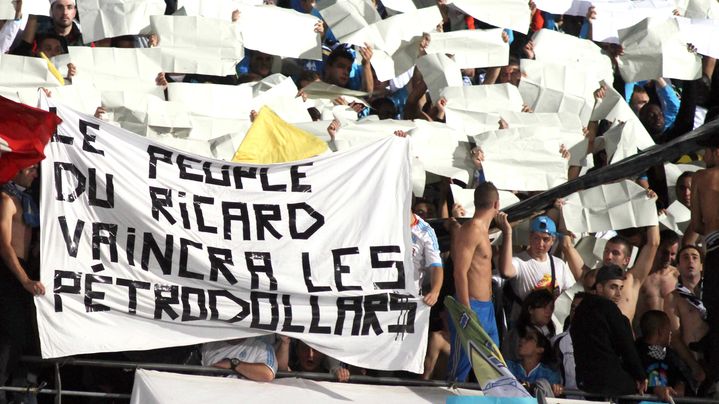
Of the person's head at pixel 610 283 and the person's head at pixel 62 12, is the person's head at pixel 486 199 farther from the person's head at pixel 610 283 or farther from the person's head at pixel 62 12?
the person's head at pixel 62 12

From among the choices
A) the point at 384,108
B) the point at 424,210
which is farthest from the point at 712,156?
the point at 384,108

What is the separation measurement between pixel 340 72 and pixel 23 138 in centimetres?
407

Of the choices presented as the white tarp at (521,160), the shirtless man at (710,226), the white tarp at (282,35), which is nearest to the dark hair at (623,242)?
the shirtless man at (710,226)

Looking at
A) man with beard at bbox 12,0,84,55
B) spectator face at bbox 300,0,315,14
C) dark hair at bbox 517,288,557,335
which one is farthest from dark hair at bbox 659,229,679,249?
man with beard at bbox 12,0,84,55

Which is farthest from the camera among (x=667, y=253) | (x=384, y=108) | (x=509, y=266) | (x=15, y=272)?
(x=384, y=108)

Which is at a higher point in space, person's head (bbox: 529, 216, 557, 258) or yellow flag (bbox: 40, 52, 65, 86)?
A: yellow flag (bbox: 40, 52, 65, 86)

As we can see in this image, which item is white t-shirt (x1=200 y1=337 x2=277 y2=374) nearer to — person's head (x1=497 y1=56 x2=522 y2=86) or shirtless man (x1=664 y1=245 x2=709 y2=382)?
shirtless man (x1=664 y1=245 x2=709 y2=382)

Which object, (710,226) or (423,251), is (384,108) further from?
(710,226)

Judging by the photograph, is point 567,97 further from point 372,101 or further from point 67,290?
point 67,290

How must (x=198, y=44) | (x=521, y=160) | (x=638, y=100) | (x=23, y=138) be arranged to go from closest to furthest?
1. (x=23, y=138)
2. (x=521, y=160)
3. (x=198, y=44)
4. (x=638, y=100)

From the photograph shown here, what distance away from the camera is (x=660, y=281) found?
1111 centimetres

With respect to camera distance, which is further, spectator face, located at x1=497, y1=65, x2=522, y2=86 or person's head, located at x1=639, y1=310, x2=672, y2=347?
spectator face, located at x1=497, y1=65, x2=522, y2=86

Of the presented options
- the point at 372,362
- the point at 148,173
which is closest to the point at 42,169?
the point at 148,173

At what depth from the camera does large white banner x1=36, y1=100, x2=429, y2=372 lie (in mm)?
9430
